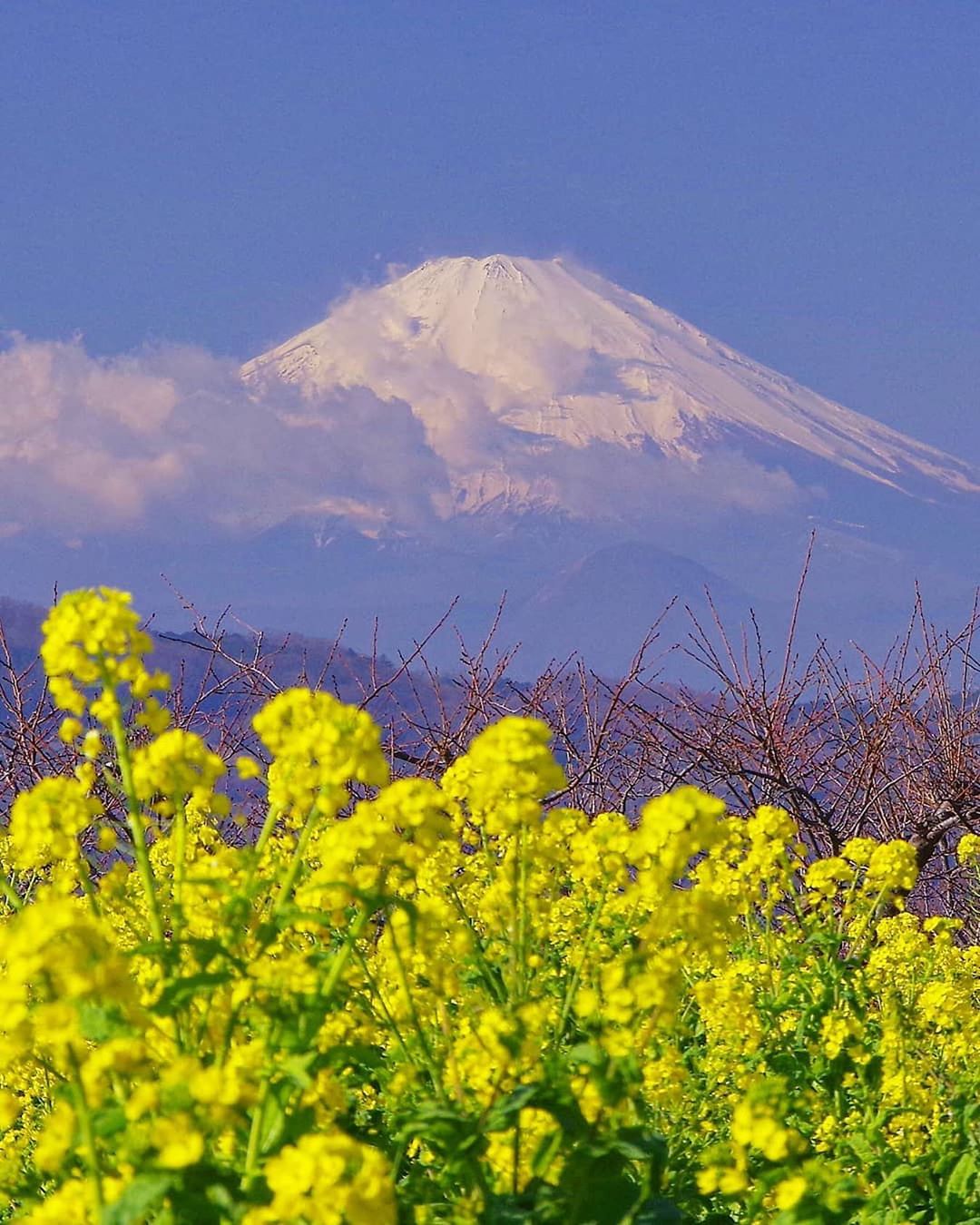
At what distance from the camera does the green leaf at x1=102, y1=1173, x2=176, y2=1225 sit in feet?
6.95


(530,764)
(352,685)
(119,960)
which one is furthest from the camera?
(352,685)

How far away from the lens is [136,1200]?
2.12m

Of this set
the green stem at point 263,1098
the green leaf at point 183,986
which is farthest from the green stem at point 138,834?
the green stem at point 263,1098

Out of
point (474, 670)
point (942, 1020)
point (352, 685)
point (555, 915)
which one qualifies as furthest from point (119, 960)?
point (352, 685)

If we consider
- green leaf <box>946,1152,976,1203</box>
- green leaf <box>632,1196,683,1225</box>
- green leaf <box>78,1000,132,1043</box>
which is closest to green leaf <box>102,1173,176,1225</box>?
green leaf <box>78,1000,132,1043</box>

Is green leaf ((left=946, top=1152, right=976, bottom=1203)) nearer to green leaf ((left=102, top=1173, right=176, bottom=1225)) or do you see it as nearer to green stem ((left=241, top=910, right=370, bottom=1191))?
green stem ((left=241, top=910, right=370, bottom=1191))

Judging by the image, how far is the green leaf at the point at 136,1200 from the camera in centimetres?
212

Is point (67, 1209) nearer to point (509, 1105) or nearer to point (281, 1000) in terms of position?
point (281, 1000)

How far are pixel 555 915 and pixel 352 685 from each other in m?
7.72

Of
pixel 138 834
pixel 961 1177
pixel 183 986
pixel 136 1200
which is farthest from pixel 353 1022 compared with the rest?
pixel 961 1177

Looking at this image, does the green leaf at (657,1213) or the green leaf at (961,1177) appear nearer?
the green leaf at (657,1213)

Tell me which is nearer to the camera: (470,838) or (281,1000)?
(281,1000)

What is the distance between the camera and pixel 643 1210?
273 cm

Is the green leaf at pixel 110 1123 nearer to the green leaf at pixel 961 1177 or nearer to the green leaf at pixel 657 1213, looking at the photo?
the green leaf at pixel 657 1213
